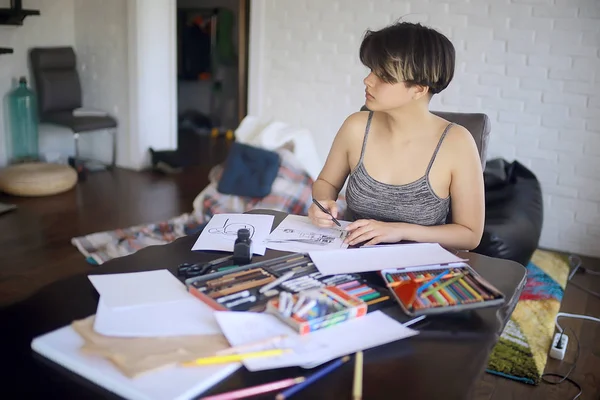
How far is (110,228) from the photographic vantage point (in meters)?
3.62

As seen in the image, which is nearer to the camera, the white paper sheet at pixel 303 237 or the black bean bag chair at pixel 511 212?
the white paper sheet at pixel 303 237

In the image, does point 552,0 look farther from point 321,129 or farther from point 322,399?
point 322,399

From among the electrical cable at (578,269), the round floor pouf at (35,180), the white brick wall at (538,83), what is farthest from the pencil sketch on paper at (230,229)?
the round floor pouf at (35,180)

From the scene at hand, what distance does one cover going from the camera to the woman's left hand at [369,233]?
4.82ft

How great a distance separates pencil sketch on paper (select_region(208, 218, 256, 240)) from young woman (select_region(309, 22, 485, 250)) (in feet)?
0.55

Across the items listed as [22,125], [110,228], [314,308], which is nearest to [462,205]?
[314,308]

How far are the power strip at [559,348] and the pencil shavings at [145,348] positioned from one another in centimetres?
179

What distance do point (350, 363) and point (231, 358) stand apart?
0.60ft

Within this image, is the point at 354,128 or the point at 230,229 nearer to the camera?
the point at 230,229

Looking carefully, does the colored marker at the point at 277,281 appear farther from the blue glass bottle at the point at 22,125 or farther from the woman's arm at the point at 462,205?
the blue glass bottle at the point at 22,125

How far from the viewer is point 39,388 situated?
2.96ft

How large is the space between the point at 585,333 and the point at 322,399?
2.09 m

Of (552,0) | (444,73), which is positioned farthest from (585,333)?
(552,0)

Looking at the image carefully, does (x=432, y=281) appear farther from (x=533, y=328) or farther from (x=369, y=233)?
(x=533, y=328)
